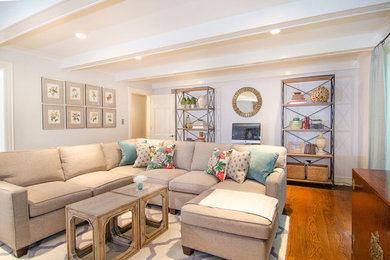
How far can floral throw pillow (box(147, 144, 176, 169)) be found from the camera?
10.8 feet

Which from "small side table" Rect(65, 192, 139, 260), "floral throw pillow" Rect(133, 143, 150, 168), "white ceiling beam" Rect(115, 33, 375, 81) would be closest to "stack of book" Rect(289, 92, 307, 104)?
"white ceiling beam" Rect(115, 33, 375, 81)

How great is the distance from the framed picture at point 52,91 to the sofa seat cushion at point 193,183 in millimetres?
2580

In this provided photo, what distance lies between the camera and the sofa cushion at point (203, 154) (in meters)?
3.13

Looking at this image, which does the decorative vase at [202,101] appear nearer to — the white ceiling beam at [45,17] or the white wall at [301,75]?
the white wall at [301,75]

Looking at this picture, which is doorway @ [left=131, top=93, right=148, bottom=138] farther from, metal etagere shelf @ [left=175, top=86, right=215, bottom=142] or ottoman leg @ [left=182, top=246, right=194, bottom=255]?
ottoman leg @ [left=182, top=246, right=194, bottom=255]

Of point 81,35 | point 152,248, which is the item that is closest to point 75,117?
point 81,35

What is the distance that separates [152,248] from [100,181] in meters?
1.15

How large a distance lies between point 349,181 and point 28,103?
574cm

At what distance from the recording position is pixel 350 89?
4.04 metres

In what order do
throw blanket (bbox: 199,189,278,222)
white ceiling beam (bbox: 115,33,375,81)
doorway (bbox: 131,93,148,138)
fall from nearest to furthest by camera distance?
throw blanket (bbox: 199,189,278,222) → white ceiling beam (bbox: 115,33,375,81) → doorway (bbox: 131,93,148,138)

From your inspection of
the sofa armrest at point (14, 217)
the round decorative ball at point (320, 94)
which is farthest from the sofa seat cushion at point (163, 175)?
the round decorative ball at point (320, 94)

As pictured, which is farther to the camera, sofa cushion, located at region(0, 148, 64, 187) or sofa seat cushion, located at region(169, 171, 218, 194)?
sofa seat cushion, located at region(169, 171, 218, 194)

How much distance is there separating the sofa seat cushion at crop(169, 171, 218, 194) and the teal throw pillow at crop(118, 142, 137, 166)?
1116 millimetres

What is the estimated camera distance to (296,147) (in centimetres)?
433
